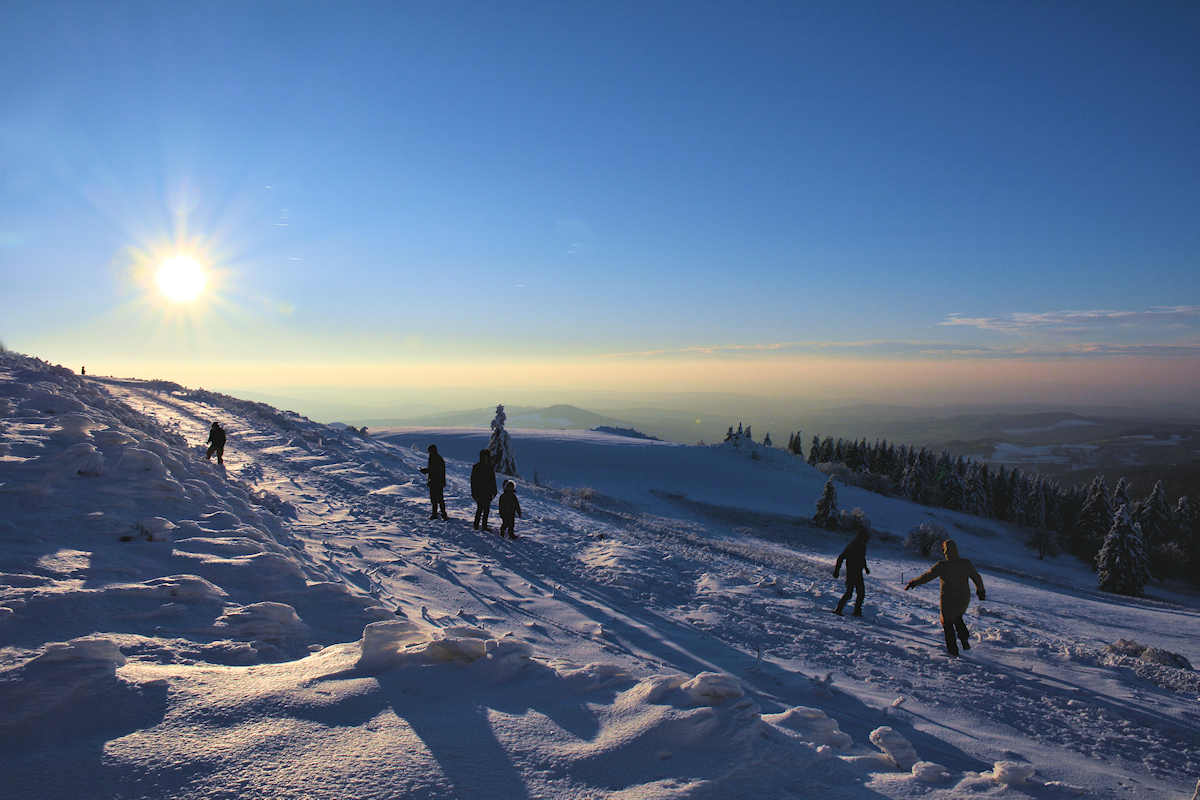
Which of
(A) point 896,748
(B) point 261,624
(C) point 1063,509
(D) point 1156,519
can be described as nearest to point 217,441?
(B) point 261,624

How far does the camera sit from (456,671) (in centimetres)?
424

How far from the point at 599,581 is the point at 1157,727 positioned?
7745 mm

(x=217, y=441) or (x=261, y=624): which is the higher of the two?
(x=217, y=441)

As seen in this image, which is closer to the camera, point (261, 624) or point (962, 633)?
point (261, 624)

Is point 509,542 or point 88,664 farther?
point 509,542

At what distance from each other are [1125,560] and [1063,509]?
5466 cm

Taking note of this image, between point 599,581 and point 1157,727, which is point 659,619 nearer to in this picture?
point 599,581

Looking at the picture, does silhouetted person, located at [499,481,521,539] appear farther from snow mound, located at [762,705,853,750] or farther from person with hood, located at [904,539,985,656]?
snow mound, located at [762,705,853,750]

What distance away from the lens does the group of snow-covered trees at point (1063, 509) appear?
36344mm

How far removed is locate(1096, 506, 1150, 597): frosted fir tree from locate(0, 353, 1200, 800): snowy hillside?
33226 mm

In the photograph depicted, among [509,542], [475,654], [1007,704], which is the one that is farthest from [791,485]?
[475,654]

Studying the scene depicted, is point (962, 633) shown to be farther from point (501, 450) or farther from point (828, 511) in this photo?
point (828, 511)

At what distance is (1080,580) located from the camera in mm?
40375

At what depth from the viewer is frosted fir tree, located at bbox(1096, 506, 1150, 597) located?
35.5 meters
